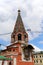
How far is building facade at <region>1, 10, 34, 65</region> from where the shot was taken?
42812 millimetres

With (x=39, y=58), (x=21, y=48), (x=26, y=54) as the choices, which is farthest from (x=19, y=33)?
(x=39, y=58)

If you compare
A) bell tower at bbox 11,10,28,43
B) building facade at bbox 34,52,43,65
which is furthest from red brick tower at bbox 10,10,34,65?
building facade at bbox 34,52,43,65

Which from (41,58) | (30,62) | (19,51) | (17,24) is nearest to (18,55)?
(19,51)

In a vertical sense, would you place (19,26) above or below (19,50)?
above

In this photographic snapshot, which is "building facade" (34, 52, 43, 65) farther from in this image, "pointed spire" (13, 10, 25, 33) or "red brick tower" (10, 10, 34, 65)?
"pointed spire" (13, 10, 25, 33)

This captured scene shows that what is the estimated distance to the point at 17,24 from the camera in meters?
46.0

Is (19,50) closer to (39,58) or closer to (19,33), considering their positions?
(19,33)

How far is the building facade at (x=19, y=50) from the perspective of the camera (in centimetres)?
4281

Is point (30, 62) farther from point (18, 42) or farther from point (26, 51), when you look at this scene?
point (18, 42)

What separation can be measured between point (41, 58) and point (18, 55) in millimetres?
40468

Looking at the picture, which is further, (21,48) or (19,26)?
(19,26)

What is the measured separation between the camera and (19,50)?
42.8 metres

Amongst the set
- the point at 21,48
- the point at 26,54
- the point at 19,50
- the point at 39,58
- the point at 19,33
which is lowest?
the point at 39,58

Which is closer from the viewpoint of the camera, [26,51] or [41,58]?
[26,51]
